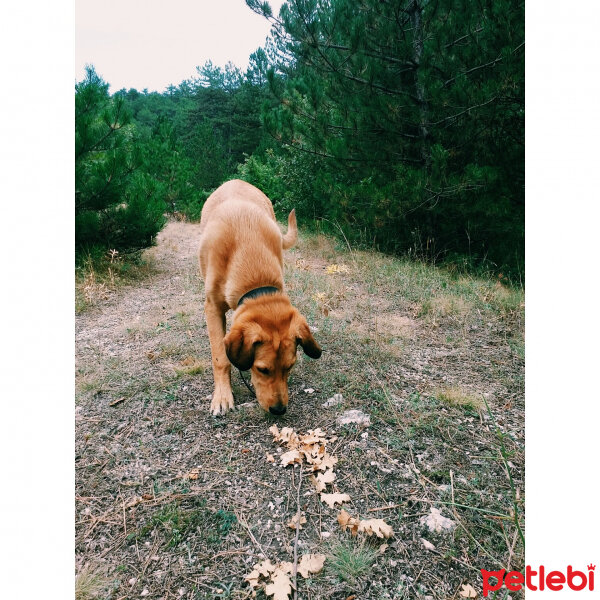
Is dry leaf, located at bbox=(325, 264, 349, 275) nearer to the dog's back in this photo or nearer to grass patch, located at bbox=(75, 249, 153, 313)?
the dog's back

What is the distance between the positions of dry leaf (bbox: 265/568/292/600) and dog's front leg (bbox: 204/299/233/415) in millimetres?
1306

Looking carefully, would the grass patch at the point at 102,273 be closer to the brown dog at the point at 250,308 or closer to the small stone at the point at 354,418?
the brown dog at the point at 250,308

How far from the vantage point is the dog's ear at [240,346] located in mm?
2389

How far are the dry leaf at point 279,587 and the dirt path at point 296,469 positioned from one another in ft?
0.28

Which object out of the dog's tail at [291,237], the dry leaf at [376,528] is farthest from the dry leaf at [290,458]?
the dog's tail at [291,237]

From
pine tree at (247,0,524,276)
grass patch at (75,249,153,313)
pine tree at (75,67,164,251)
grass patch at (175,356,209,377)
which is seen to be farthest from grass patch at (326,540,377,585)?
pine tree at (75,67,164,251)

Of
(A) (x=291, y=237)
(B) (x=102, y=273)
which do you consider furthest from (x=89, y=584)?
(B) (x=102, y=273)

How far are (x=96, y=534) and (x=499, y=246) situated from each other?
24.9ft

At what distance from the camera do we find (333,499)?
1902 mm

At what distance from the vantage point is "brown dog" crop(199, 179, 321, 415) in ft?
8.00

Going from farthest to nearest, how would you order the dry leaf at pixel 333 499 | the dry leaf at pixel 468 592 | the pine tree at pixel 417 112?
the pine tree at pixel 417 112 < the dry leaf at pixel 333 499 < the dry leaf at pixel 468 592

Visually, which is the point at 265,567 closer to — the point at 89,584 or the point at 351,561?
the point at 351,561

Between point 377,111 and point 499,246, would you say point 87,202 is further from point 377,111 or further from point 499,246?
point 499,246

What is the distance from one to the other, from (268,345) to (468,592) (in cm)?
155
